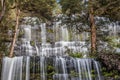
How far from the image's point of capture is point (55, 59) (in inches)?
558

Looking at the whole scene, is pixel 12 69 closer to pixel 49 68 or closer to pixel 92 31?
pixel 49 68

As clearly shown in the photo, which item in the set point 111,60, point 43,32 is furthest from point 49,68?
point 43,32

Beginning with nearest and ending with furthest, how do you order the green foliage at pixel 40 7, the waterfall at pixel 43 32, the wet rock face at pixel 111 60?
the wet rock face at pixel 111 60
the green foliage at pixel 40 7
the waterfall at pixel 43 32

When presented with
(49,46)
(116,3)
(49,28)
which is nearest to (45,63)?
(116,3)

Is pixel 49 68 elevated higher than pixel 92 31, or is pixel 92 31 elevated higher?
pixel 92 31

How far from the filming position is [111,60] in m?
14.0

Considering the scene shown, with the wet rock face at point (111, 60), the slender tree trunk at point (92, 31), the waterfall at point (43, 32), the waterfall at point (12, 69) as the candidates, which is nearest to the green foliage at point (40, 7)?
the slender tree trunk at point (92, 31)

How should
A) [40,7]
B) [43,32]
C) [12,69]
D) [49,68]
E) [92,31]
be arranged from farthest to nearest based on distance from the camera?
[43,32] → [40,7] → [92,31] → [12,69] → [49,68]

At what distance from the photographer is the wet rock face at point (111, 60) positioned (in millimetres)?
13902

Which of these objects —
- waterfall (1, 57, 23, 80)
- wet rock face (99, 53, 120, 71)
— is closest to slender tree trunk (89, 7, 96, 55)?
wet rock face (99, 53, 120, 71)

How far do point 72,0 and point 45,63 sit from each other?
427cm

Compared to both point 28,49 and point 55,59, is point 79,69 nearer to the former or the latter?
point 55,59

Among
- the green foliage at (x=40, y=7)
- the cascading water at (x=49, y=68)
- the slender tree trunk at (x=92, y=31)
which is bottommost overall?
the cascading water at (x=49, y=68)

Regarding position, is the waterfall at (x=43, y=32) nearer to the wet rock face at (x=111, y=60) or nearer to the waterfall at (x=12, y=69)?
the waterfall at (x=12, y=69)
